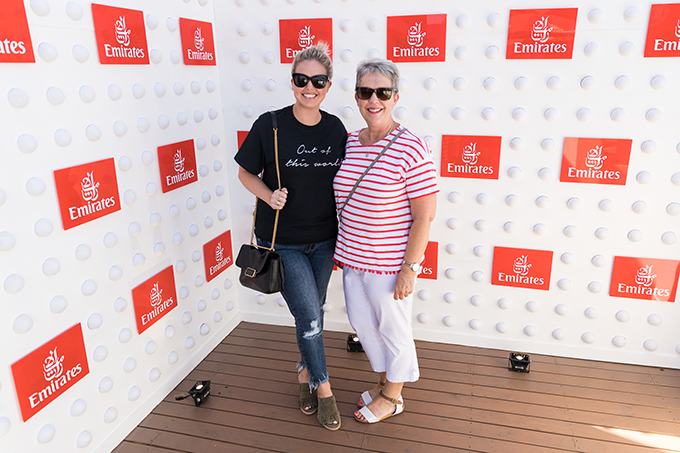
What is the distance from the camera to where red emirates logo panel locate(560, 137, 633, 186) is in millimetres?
2484

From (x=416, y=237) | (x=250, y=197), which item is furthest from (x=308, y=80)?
(x=250, y=197)

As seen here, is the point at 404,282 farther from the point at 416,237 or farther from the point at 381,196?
the point at 381,196

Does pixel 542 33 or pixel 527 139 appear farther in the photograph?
pixel 527 139

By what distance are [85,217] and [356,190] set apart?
111 cm

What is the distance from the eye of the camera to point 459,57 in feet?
8.35

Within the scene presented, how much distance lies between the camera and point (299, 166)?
2.07m

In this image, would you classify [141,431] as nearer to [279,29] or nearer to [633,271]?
[279,29]

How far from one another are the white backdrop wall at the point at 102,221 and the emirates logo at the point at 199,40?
0.29ft

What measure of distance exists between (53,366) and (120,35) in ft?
4.58

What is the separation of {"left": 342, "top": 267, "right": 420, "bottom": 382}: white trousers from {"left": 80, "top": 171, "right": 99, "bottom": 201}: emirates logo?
1.12 meters

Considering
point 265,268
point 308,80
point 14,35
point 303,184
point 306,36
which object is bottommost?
point 265,268

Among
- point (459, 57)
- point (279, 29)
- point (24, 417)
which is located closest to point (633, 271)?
point (459, 57)

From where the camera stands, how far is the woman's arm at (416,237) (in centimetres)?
192

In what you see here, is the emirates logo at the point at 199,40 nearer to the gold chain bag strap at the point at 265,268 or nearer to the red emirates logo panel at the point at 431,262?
the gold chain bag strap at the point at 265,268
